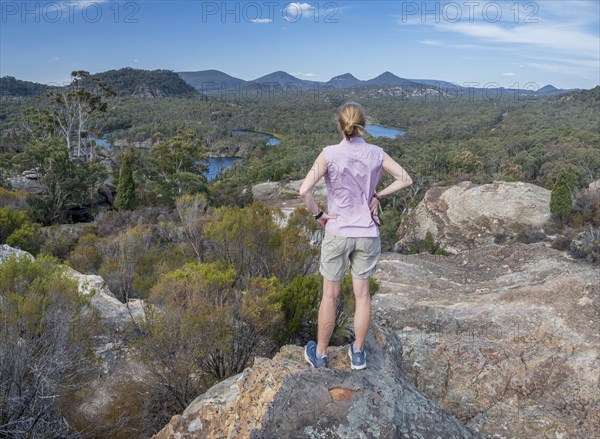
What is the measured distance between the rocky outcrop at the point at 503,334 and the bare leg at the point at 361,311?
6.31 feet

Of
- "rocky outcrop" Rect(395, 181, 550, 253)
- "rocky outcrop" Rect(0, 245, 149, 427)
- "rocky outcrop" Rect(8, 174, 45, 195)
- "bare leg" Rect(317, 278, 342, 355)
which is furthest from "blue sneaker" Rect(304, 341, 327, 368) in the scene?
"rocky outcrop" Rect(8, 174, 45, 195)

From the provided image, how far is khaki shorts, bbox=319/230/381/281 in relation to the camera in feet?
10.5

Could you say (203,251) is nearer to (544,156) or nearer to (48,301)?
(48,301)

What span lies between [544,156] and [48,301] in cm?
4902

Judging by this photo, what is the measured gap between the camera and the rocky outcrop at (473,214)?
19.8 m

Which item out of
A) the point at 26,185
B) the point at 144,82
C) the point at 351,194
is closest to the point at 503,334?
the point at 351,194

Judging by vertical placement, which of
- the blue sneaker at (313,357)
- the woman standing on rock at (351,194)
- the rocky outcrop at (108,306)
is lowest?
the rocky outcrop at (108,306)

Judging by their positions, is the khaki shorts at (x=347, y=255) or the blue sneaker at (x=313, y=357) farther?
the blue sneaker at (x=313, y=357)

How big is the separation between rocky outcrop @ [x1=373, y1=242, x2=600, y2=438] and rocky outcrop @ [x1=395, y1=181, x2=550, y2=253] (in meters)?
3.44

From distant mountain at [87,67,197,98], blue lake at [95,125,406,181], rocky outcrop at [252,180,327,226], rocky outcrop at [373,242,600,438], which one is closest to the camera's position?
rocky outcrop at [373,242,600,438]

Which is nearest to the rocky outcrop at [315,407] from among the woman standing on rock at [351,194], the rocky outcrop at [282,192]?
the woman standing on rock at [351,194]

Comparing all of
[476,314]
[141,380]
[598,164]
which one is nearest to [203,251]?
[141,380]

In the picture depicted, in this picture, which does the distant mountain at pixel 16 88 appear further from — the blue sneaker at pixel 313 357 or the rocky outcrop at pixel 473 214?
the blue sneaker at pixel 313 357

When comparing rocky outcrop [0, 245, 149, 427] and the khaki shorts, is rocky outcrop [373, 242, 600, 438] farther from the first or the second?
rocky outcrop [0, 245, 149, 427]
